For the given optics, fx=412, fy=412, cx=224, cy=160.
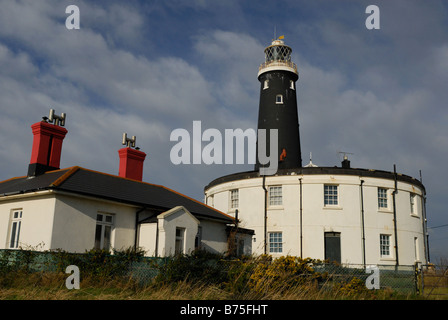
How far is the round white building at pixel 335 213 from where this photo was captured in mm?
28078

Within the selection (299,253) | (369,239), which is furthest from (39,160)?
(369,239)

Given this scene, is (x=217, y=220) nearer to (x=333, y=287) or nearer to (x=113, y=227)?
(x=113, y=227)

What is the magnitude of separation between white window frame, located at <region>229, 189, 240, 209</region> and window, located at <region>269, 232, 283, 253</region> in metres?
3.75

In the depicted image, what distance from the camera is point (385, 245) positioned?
94.4 feet

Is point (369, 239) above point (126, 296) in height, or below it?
above

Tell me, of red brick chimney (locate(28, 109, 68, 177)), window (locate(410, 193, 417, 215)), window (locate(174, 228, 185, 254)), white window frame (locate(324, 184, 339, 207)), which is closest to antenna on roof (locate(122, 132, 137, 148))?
red brick chimney (locate(28, 109, 68, 177))

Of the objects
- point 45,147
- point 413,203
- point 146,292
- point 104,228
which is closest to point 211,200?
point 413,203

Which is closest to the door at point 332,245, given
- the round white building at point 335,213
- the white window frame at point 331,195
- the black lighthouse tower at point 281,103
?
the round white building at point 335,213

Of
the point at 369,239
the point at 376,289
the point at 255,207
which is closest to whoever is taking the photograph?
the point at 376,289

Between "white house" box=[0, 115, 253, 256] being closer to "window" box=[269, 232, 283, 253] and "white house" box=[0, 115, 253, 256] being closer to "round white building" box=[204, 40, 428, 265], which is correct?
"round white building" box=[204, 40, 428, 265]

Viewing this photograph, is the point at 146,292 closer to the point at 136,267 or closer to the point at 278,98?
the point at 136,267

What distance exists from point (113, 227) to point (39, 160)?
511cm
